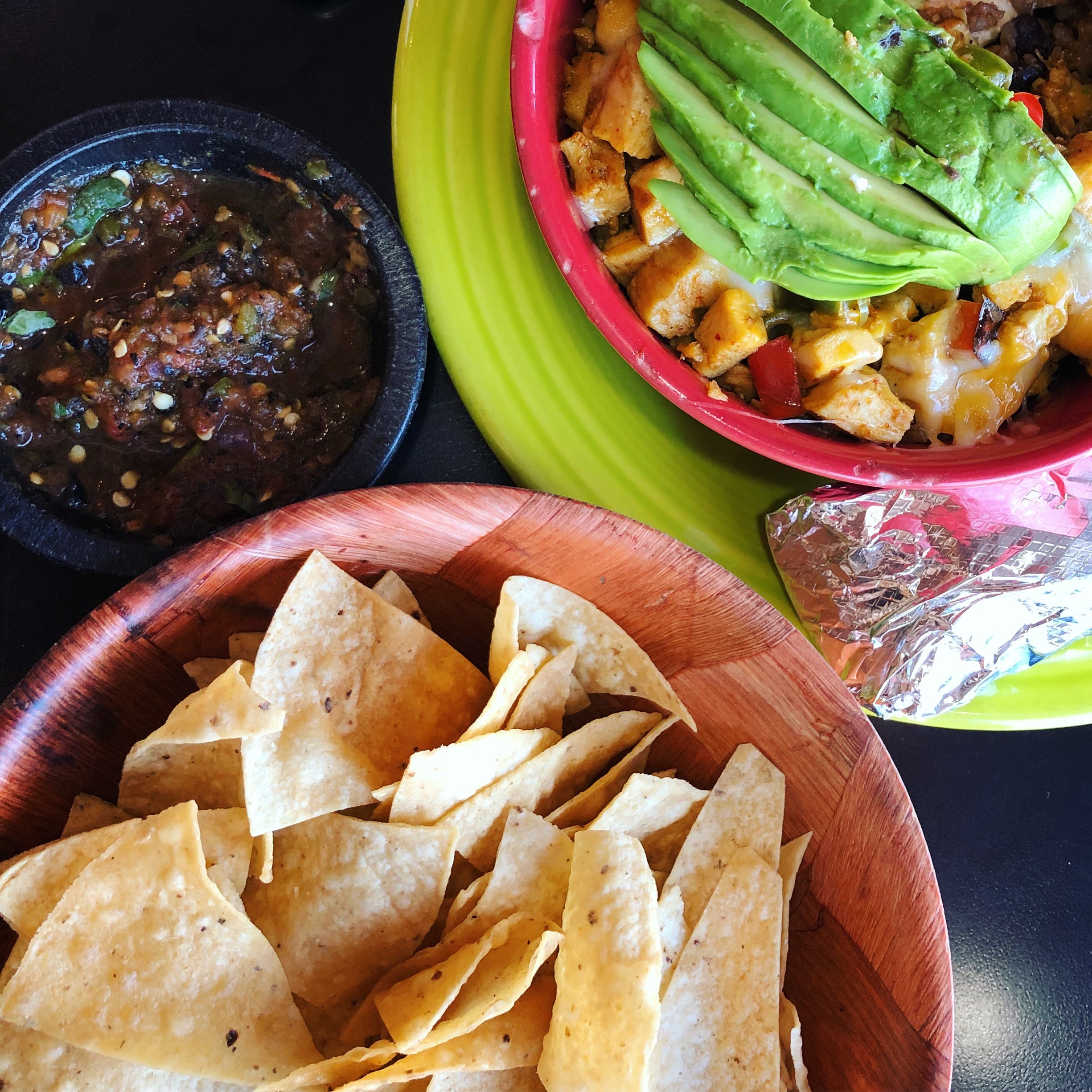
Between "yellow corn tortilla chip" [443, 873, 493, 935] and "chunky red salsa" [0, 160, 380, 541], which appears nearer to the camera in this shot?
"yellow corn tortilla chip" [443, 873, 493, 935]

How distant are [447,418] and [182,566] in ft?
1.67

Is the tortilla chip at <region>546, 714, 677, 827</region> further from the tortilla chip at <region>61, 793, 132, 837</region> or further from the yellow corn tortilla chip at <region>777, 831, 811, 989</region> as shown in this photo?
the tortilla chip at <region>61, 793, 132, 837</region>

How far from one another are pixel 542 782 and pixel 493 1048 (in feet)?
0.98

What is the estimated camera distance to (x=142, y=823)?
3.46ft

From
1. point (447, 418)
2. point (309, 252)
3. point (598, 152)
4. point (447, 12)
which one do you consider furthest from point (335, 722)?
point (447, 12)

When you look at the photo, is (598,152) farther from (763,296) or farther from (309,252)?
(309,252)

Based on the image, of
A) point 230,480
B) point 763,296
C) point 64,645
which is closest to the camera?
point 64,645

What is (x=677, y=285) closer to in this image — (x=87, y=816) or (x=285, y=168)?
(x=285, y=168)

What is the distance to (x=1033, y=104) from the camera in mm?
1090

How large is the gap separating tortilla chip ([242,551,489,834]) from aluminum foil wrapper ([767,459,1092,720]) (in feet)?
1.76

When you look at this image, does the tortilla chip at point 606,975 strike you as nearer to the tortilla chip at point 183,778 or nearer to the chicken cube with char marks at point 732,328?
the tortilla chip at point 183,778

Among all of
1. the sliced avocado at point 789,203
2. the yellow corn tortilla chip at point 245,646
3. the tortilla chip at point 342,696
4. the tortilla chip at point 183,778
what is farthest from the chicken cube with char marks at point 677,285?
the tortilla chip at point 183,778

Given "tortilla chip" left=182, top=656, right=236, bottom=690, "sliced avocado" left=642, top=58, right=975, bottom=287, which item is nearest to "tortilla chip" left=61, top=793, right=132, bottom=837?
"tortilla chip" left=182, top=656, right=236, bottom=690

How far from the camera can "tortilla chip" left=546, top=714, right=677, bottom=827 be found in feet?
3.81
